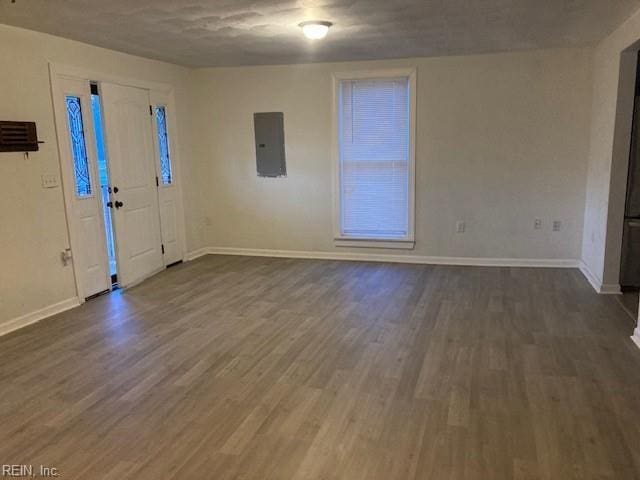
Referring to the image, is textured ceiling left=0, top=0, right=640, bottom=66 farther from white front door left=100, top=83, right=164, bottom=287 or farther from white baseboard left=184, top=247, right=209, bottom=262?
white baseboard left=184, top=247, right=209, bottom=262

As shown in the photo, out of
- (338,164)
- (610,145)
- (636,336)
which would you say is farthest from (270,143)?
(636,336)

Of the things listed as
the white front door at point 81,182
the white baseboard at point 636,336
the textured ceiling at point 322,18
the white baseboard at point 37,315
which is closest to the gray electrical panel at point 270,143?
the textured ceiling at point 322,18

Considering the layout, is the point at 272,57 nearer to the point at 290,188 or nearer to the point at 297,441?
the point at 290,188

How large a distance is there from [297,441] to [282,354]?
1.03 m

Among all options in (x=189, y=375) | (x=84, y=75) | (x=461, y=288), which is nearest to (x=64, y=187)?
(x=84, y=75)

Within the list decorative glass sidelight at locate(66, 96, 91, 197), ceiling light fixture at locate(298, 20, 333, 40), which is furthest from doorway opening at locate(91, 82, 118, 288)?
ceiling light fixture at locate(298, 20, 333, 40)

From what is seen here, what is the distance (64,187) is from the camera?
433 cm

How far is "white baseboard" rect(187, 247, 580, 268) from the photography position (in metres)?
5.50

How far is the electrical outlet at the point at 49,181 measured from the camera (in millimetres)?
4137

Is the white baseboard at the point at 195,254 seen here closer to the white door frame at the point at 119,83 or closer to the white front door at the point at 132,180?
the white door frame at the point at 119,83

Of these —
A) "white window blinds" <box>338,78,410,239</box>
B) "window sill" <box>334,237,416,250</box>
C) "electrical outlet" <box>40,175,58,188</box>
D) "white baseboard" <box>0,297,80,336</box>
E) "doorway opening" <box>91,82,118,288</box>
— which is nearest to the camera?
"white baseboard" <box>0,297,80,336</box>

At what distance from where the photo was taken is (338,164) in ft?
19.5

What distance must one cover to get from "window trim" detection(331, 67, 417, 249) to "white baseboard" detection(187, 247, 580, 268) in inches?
5.4

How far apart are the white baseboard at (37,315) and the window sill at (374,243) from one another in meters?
3.01
